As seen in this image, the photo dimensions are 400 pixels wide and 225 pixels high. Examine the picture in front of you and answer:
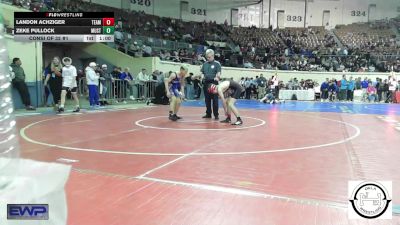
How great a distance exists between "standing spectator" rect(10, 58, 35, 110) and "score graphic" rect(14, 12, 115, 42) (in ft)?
4.53

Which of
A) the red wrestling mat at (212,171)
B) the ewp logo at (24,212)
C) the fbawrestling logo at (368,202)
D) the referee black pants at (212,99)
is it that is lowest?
the red wrestling mat at (212,171)

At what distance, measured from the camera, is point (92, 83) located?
1341 centimetres

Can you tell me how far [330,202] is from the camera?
322cm

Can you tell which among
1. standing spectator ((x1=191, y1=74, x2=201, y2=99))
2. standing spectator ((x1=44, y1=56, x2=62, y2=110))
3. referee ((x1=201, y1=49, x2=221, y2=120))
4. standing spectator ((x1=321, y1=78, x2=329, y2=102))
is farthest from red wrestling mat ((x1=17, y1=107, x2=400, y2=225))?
standing spectator ((x1=321, y1=78, x2=329, y2=102))

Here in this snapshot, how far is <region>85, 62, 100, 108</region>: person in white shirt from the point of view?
521 inches

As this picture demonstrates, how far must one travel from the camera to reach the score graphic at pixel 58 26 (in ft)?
43.3

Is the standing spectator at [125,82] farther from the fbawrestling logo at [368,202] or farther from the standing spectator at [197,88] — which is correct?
the fbawrestling logo at [368,202]

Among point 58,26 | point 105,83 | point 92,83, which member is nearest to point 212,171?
point 92,83

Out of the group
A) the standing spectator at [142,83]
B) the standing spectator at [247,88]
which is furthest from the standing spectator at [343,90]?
the standing spectator at [142,83]

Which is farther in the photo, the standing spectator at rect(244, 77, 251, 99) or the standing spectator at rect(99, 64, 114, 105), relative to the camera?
the standing spectator at rect(244, 77, 251, 99)

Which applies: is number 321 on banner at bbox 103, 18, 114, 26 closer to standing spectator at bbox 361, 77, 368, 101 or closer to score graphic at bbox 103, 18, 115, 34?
score graphic at bbox 103, 18, 115, 34

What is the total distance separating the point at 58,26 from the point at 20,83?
293 cm

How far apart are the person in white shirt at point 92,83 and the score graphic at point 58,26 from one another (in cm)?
158

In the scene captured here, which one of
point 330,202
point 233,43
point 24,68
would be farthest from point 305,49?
point 330,202
